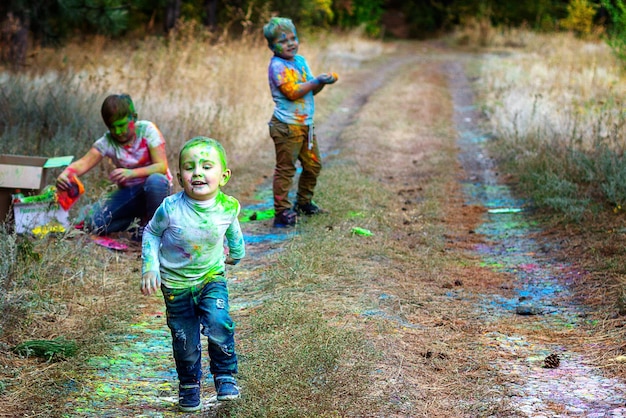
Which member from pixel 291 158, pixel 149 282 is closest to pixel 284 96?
pixel 291 158

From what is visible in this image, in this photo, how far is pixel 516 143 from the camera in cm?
1063

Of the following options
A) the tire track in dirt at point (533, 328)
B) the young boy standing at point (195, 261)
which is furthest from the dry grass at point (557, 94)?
the young boy standing at point (195, 261)

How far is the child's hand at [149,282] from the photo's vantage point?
3.65m

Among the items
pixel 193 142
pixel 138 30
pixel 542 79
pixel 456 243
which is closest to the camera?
pixel 193 142

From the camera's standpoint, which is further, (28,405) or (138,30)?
(138,30)

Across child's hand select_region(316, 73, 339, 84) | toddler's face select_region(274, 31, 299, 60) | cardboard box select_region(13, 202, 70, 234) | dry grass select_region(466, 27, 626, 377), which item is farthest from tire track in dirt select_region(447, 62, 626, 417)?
cardboard box select_region(13, 202, 70, 234)

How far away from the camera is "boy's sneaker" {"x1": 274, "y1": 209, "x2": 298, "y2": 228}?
7.41 metres

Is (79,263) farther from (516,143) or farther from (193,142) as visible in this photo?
(516,143)

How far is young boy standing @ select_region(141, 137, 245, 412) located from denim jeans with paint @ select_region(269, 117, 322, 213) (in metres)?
3.36

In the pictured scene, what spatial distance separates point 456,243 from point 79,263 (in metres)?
3.11

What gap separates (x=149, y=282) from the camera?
3.66 m

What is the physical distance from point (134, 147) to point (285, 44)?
5.04ft

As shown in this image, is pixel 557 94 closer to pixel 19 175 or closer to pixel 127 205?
pixel 127 205

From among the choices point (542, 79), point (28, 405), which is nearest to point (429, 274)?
point (28, 405)
